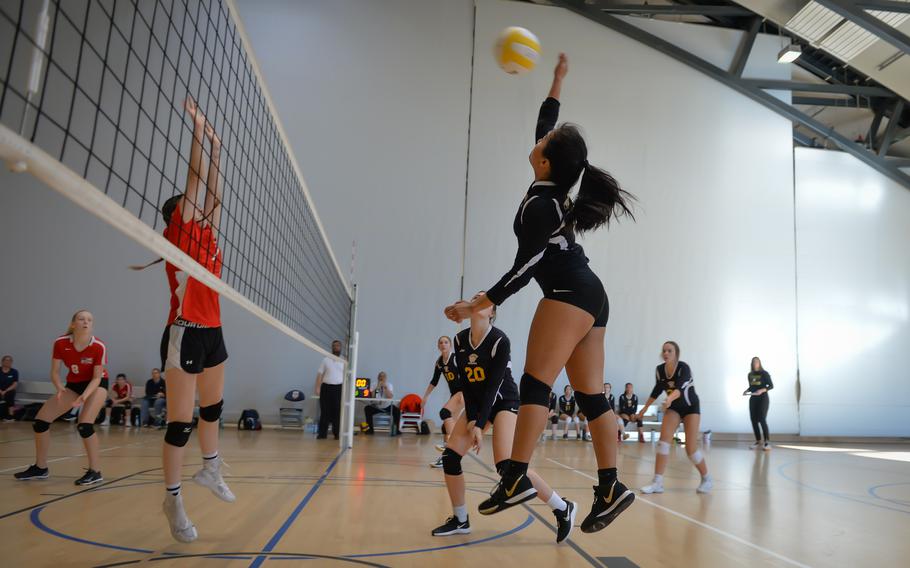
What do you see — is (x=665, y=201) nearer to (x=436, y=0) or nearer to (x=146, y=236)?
(x=436, y=0)

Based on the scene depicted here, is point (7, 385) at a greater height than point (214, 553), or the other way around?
point (7, 385)

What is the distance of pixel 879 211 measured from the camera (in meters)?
17.6

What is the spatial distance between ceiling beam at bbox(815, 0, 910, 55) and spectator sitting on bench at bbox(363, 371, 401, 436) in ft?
37.8

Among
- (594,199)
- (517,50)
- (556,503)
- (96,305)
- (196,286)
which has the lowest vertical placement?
(556,503)

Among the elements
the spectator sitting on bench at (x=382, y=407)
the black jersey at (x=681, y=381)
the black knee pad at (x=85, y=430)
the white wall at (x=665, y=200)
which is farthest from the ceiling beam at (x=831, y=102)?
the black knee pad at (x=85, y=430)

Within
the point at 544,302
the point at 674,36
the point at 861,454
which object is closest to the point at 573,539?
the point at 544,302

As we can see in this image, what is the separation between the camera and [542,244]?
3.01m

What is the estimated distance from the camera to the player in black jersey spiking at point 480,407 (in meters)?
4.48

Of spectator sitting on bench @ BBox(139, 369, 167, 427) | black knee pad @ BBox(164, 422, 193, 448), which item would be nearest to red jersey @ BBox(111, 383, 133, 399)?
spectator sitting on bench @ BBox(139, 369, 167, 427)

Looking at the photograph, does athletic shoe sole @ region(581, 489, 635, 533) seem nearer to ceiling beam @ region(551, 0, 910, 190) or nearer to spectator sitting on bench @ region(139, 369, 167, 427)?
spectator sitting on bench @ region(139, 369, 167, 427)

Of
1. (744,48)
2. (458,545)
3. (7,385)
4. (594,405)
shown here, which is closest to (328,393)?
(7,385)

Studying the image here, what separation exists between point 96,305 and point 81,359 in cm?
882

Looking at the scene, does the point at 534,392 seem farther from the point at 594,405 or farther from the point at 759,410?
the point at 759,410

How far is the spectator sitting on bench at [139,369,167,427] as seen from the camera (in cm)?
1285
